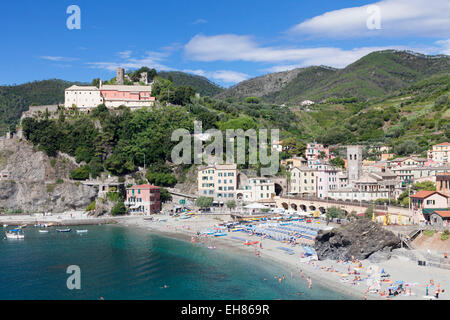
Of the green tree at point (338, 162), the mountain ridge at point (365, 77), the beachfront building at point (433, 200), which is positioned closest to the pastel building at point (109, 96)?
the green tree at point (338, 162)

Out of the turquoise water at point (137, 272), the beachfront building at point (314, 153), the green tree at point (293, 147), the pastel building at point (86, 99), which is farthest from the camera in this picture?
the pastel building at point (86, 99)

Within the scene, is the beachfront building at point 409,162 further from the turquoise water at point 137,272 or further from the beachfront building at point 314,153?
the turquoise water at point 137,272

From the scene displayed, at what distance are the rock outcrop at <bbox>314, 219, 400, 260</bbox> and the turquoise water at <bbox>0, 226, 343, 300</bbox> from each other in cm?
457

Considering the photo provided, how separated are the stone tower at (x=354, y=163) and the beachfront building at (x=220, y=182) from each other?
51.0 feet

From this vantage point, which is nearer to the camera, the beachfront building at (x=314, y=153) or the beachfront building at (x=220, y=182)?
the beachfront building at (x=220, y=182)

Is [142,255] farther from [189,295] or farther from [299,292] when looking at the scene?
[299,292]

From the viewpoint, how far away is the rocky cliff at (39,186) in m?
60.7

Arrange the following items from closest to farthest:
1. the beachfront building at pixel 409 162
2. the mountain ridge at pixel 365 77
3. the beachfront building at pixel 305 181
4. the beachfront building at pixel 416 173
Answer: the beachfront building at pixel 416 173, the beachfront building at pixel 409 162, the beachfront building at pixel 305 181, the mountain ridge at pixel 365 77

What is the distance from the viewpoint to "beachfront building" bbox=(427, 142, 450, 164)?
2340 inches

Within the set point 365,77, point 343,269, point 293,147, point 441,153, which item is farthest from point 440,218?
point 365,77

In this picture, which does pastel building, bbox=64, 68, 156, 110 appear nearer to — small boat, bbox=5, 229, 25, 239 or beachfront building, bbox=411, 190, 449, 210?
small boat, bbox=5, 229, 25, 239

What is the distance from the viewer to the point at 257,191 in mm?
57406
